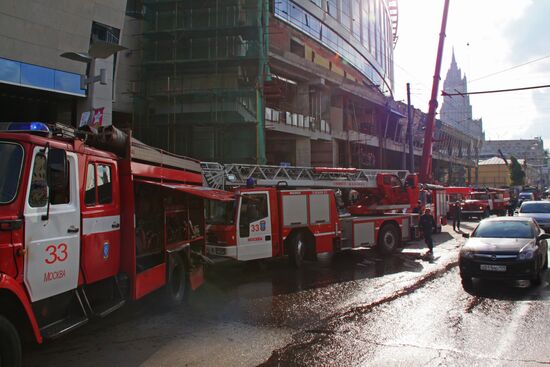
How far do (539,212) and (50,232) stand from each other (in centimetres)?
2145

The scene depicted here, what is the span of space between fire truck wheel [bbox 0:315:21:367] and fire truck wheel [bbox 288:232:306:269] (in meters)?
8.93

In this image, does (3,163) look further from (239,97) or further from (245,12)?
(245,12)

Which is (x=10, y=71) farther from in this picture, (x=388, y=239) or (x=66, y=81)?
(x=388, y=239)

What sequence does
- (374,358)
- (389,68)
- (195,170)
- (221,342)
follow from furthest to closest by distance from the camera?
1. (389,68)
2. (195,170)
3. (221,342)
4. (374,358)

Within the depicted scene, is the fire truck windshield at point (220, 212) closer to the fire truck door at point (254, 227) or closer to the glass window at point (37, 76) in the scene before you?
the fire truck door at point (254, 227)

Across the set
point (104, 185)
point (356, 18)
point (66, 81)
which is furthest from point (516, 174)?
point (104, 185)

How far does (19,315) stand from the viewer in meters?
4.34

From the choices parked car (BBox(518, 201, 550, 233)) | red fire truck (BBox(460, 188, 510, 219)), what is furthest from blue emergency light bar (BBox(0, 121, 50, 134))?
red fire truck (BBox(460, 188, 510, 219))

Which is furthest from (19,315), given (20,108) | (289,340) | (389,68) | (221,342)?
(389,68)

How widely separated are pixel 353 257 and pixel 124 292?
32.1 feet

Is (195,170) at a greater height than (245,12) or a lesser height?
lesser

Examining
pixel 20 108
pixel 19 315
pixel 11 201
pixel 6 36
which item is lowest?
pixel 19 315

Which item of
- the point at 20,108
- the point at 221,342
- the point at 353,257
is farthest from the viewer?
the point at 20,108

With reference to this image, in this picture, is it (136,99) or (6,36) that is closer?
(6,36)
